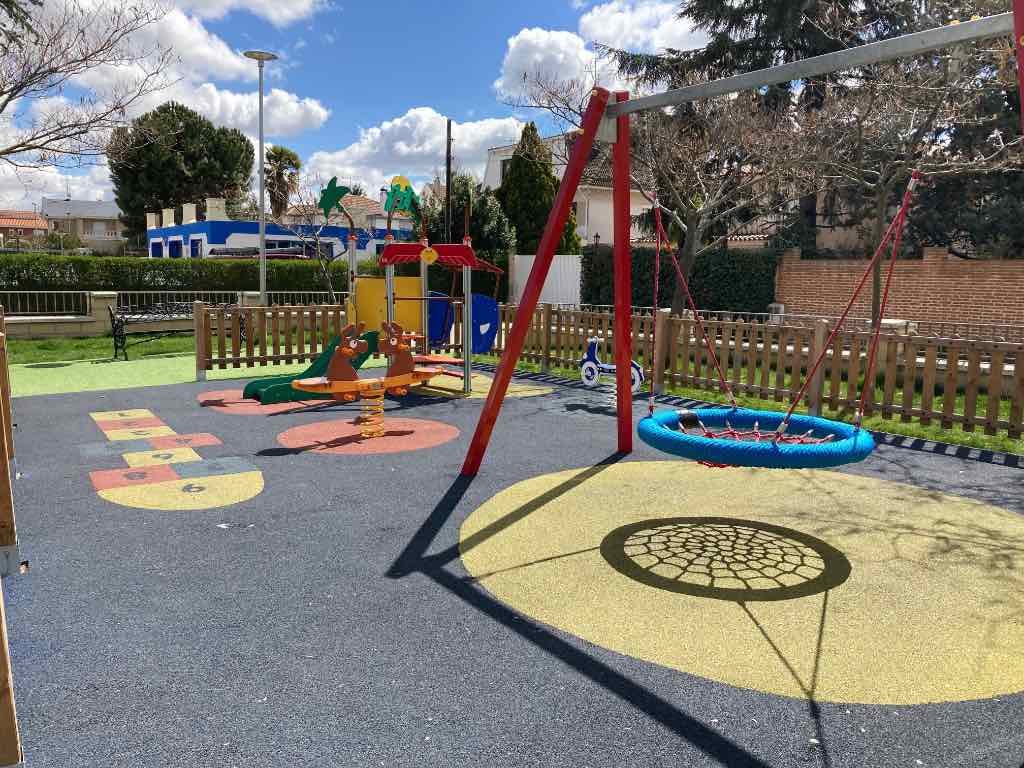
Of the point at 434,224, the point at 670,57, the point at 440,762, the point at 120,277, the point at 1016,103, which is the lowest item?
the point at 440,762

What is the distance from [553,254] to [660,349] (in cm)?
545

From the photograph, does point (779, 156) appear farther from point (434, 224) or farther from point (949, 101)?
point (434, 224)

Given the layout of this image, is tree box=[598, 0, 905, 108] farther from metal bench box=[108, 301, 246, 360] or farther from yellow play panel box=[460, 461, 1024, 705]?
yellow play panel box=[460, 461, 1024, 705]

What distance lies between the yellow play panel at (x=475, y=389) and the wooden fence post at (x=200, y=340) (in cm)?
354

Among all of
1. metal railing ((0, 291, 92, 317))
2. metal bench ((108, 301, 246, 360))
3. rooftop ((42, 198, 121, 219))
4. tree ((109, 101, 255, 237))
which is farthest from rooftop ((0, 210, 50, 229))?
metal bench ((108, 301, 246, 360))

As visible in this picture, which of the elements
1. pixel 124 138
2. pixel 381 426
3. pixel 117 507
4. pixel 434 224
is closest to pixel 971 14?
pixel 381 426

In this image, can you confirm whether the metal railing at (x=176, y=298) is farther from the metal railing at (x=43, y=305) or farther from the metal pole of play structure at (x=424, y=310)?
the metal pole of play structure at (x=424, y=310)

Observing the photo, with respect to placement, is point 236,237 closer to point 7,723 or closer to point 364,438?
point 364,438

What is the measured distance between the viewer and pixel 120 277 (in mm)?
24859

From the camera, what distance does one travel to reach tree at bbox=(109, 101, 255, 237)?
5088 centimetres

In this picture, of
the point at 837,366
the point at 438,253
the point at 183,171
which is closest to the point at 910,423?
the point at 837,366

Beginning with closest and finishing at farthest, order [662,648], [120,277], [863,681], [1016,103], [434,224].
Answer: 1. [863,681]
2. [662,648]
3. [1016,103]
4. [120,277]
5. [434,224]

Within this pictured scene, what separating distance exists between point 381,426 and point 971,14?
417 inches

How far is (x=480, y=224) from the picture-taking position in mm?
28984
